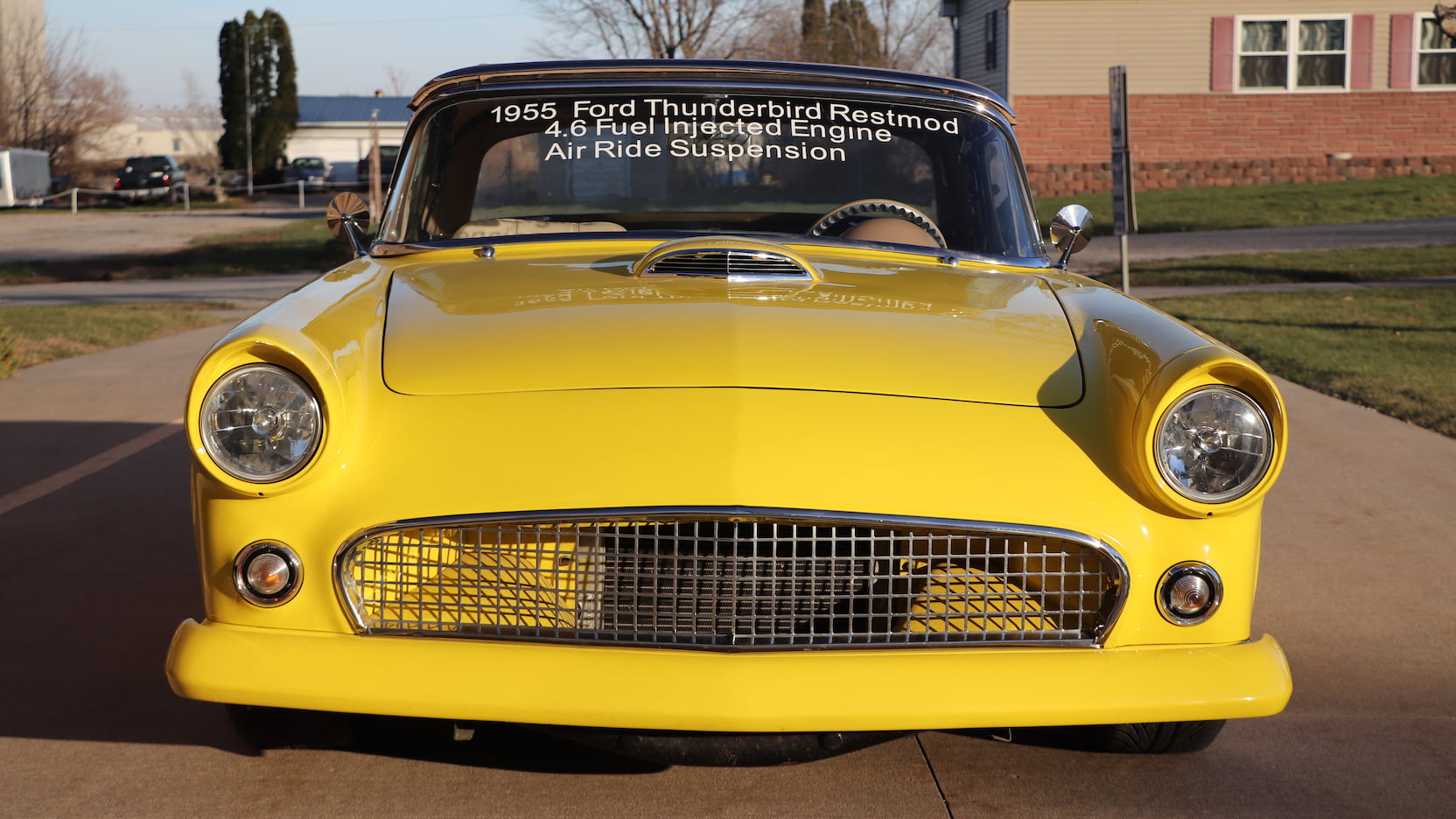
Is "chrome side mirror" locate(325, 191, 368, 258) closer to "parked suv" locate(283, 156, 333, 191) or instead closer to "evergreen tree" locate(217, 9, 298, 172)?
"parked suv" locate(283, 156, 333, 191)

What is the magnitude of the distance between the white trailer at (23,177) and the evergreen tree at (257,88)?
25.6 ft

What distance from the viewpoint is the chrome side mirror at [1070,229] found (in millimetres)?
3752

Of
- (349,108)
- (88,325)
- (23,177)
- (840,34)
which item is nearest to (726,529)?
(88,325)

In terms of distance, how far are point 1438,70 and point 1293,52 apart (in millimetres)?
2826

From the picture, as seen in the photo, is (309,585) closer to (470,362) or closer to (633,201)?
(470,362)

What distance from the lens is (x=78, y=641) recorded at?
3400mm

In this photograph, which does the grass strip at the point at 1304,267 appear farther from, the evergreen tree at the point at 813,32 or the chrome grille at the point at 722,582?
the evergreen tree at the point at 813,32

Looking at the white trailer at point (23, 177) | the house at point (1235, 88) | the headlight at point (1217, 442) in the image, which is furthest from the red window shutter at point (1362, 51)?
the white trailer at point (23, 177)

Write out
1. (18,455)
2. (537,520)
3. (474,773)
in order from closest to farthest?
1. (537,520)
2. (474,773)
3. (18,455)

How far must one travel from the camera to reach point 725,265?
2.88 m

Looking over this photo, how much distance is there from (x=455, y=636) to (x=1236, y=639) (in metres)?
1.41

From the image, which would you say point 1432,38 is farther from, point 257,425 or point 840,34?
point 257,425

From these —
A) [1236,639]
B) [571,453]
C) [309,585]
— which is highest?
[571,453]

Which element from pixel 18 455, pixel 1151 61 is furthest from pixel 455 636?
pixel 1151 61
